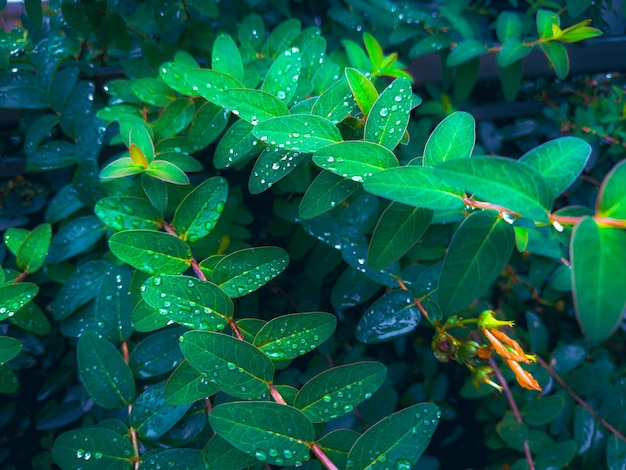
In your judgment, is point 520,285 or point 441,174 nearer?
point 441,174

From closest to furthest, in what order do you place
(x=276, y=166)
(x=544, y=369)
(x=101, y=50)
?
(x=276, y=166) → (x=544, y=369) → (x=101, y=50)

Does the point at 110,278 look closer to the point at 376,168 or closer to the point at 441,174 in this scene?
the point at 376,168

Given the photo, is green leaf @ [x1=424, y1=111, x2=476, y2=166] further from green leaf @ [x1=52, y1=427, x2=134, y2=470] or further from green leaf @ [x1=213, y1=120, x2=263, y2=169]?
green leaf @ [x1=52, y1=427, x2=134, y2=470]

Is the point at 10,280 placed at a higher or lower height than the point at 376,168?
lower

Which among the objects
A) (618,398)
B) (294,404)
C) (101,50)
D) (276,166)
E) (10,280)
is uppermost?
(101,50)

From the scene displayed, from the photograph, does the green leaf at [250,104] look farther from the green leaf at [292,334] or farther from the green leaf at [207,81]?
the green leaf at [292,334]

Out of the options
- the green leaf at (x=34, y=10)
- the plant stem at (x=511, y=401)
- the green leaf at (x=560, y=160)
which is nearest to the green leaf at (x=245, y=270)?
the green leaf at (x=560, y=160)

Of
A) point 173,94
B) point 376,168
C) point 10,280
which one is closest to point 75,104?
point 173,94
